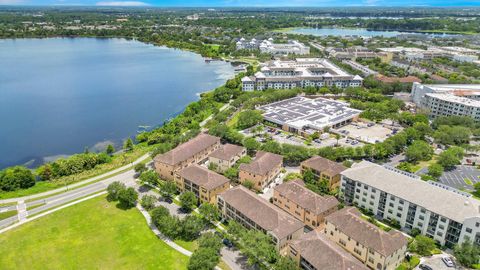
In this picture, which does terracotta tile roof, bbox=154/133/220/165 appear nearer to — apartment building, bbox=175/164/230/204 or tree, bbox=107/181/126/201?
apartment building, bbox=175/164/230/204

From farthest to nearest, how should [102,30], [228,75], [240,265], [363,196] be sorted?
[102,30] < [228,75] < [363,196] < [240,265]

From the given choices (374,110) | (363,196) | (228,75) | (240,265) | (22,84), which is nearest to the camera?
(240,265)

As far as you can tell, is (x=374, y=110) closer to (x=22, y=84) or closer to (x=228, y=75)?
(x=228, y=75)

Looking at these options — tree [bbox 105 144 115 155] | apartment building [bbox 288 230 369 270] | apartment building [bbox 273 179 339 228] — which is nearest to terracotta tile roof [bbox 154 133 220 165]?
tree [bbox 105 144 115 155]

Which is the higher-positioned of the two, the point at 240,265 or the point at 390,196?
the point at 390,196

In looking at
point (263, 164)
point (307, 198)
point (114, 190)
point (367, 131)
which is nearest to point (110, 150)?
point (114, 190)

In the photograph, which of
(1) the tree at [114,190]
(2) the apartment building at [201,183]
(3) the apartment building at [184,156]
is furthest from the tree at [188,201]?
(1) the tree at [114,190]

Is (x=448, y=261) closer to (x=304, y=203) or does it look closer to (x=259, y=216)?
(x=304, y=203)

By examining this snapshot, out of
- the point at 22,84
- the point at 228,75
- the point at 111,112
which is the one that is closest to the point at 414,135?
the point at 111,112
